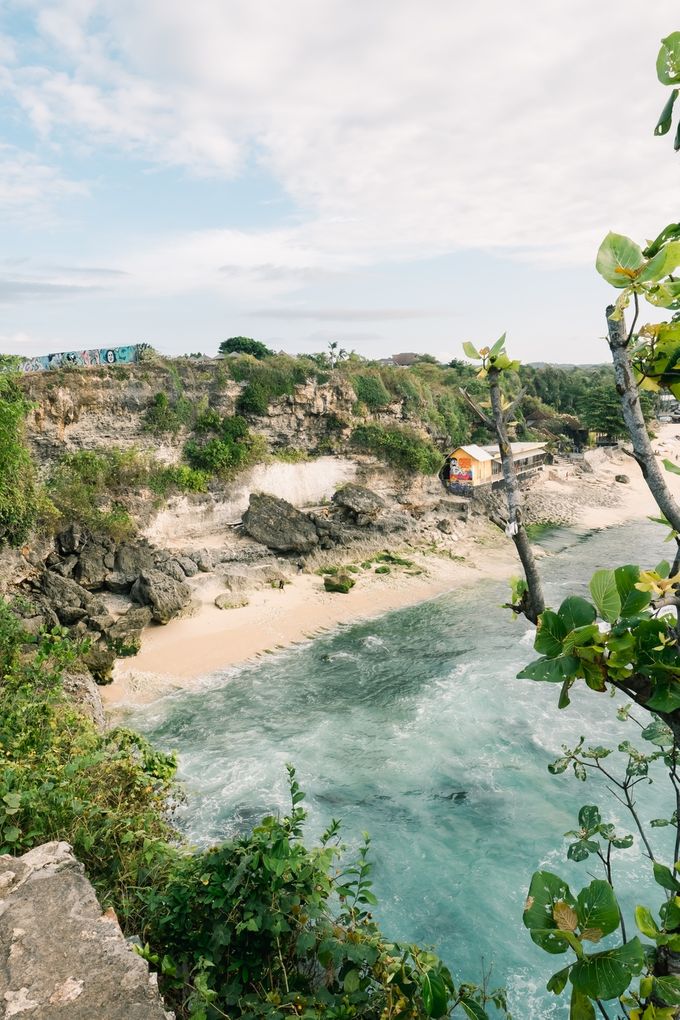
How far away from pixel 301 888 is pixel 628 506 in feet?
126

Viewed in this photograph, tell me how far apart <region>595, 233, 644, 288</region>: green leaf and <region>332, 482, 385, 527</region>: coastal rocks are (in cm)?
2525

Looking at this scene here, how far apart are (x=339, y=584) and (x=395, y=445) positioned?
12.5 m

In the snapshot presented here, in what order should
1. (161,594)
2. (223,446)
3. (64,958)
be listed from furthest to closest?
1. (223,446)
2. (161,594)
3. (64,958)

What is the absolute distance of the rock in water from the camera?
2447 centimetres

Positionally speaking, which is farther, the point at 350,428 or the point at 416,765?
the point at 350,428

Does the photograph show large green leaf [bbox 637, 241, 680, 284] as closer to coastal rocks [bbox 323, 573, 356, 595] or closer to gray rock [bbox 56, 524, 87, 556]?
coastal rocks [bbox 323, 573, 356, 595]

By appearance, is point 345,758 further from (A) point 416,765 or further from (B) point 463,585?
(B) point 463,585

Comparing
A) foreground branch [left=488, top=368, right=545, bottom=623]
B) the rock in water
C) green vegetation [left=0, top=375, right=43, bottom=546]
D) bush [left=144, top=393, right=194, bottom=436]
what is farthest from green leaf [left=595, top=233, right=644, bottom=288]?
bush [left=144, top=393, right=194, bottom=436]

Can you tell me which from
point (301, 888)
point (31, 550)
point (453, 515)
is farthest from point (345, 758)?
point (453, 515)

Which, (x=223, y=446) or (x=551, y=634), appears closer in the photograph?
(x=551, y=634)

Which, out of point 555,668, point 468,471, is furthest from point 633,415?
point 468,471

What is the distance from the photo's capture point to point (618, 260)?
186 centimetres

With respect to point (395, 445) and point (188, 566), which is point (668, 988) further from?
point (395, 445)

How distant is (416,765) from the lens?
11.9 metres
